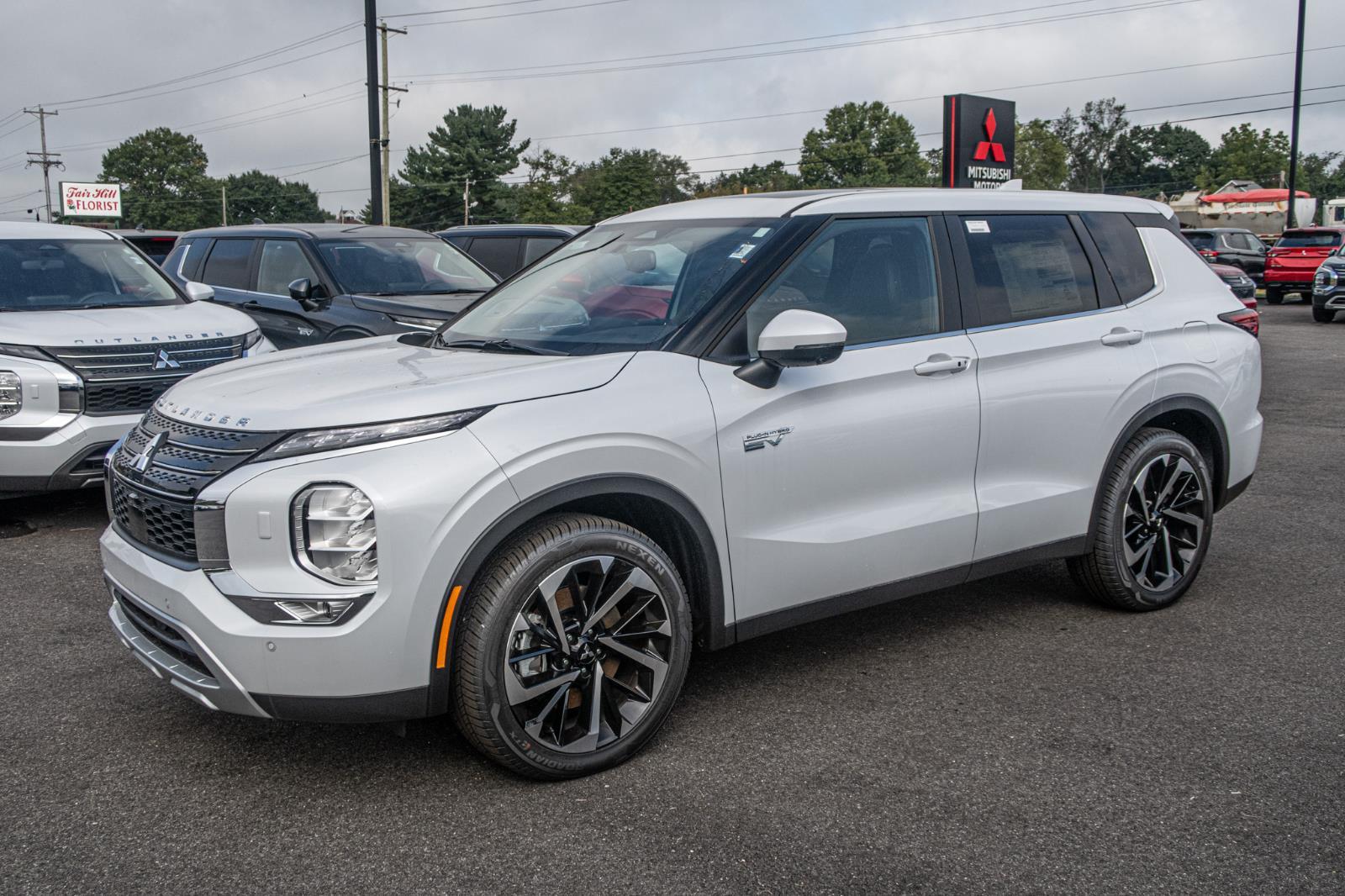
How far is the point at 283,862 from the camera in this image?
119 inches

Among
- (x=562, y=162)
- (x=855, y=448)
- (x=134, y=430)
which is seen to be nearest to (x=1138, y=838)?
(x=855, y=448)

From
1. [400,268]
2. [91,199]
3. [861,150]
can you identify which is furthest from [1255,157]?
[400,268]

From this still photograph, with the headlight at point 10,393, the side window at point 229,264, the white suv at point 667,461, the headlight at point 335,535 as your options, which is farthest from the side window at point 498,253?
the headlight at point 335,535

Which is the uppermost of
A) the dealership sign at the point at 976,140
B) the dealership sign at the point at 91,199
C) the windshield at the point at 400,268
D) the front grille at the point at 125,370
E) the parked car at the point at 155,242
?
the dealership sign at the point at 91,199

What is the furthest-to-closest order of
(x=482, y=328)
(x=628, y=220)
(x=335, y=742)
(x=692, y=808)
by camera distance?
1. (x=628, y=220)
2. (x=482, y=328)
3. (x=335, y=742)
4. (x=692, y=808)

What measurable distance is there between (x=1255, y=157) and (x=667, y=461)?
10281 centimetres

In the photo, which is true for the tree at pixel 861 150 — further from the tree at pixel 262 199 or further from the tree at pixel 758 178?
the tree at pixel 262 199

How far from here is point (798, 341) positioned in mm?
3625

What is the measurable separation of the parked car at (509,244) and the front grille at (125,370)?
22.0ft

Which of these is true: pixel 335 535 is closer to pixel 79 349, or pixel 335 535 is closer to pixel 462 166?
pixel 79 349

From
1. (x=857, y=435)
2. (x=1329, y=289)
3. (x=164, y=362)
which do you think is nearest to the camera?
(x=857, y=435)

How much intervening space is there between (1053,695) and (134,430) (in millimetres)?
3283

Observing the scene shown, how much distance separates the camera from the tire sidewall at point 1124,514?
4.86m

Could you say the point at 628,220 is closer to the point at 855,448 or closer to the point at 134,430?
the point at 855,448
